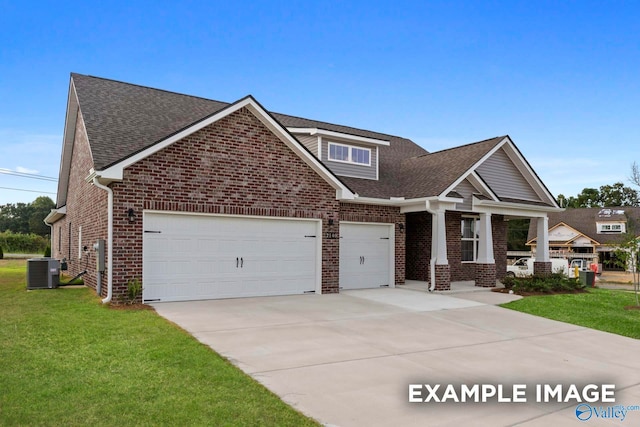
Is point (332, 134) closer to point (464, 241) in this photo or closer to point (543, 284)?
point (464, 241)

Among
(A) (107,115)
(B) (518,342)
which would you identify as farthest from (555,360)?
(A) (107,115)

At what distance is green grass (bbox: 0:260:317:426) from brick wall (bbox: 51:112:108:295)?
3829 millimetres

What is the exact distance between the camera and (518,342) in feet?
28.0

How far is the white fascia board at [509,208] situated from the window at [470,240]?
5.38 feet

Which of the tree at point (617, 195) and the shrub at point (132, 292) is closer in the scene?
the shrub at point (132, 292)

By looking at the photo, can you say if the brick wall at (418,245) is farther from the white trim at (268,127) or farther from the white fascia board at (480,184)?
the white trim at (268,127)

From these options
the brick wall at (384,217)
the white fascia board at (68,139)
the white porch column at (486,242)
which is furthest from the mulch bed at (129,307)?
the white porch column at (486,242)

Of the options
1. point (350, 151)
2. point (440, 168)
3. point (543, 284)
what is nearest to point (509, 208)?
point (440, 168)

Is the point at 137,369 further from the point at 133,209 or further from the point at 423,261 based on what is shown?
the point at 423,261

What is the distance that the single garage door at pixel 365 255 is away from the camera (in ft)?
50.6

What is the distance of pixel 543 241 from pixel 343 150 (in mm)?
9625

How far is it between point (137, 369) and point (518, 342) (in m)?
6.69

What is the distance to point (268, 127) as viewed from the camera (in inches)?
510

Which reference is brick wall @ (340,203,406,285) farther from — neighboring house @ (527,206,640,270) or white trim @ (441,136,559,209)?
neighboring house @ (527,206,640,270)
